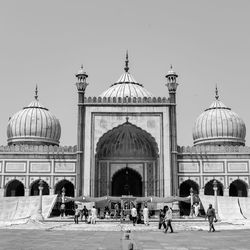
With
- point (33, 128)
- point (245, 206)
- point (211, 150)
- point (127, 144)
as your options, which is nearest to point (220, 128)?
point (211, 150)

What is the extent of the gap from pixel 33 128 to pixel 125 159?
954 cm

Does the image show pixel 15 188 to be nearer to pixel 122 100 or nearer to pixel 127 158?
pixel 127 158

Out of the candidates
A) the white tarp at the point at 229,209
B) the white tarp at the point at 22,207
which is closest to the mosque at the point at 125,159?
the white tarp at the point at 22,207

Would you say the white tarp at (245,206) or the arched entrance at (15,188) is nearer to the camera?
the white tarp at (245,206)

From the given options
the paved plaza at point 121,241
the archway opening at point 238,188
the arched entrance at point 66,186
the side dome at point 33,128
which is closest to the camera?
the paved plaza at point 121,241

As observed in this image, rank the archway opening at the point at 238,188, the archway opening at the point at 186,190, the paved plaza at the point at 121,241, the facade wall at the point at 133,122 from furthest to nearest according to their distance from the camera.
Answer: the archway opening at the point at 238,188 → the archway opening at the point at 186,190 → the facade wall at the point at 133,122 → the paved plaza at the point at 121,241

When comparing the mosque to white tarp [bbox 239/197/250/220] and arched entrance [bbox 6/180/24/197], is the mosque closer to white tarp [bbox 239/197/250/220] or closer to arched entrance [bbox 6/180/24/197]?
arched entrance [bbox 6/180/24/197]

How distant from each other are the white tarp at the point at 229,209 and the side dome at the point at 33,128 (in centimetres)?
1685

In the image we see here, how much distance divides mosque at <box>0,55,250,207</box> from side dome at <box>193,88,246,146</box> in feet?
15.1

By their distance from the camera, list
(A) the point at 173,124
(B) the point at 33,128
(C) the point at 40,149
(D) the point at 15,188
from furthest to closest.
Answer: (B) the point at 33,128
(D) the point at 15,188
(C) the point at 40,149
(A) the point at 173,124

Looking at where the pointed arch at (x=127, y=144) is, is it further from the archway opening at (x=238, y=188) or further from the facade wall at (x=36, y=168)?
the archway opening at (x=238, y=188)

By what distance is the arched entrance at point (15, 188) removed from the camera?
34.8 m

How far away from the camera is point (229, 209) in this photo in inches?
1106

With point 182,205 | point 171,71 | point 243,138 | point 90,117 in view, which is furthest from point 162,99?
point 243,138
